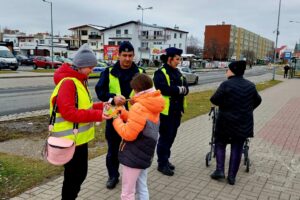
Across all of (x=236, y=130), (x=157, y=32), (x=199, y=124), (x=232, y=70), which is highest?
(x=157, y=32)

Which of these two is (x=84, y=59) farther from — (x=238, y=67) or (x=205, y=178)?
(x=205, y=178)

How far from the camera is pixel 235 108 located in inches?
182

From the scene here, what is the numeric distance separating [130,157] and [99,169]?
2.02 metres

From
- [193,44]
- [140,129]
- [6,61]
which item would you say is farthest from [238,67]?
[193,44]

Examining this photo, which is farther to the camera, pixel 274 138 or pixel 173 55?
pixel 274 138

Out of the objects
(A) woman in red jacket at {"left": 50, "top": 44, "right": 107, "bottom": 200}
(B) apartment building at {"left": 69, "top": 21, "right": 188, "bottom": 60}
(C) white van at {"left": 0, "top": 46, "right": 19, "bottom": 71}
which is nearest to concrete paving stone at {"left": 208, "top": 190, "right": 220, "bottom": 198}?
(A) woman in red jacket at {"left": 50, "top": 44, "right": 107, "bottom": 200}

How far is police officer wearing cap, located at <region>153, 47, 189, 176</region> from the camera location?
15.5 feet

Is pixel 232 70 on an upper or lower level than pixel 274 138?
upper

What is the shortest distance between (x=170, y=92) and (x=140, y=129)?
167cm

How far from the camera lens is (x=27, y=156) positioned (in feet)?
18.6

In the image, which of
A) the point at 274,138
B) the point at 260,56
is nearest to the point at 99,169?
the point at 274,138

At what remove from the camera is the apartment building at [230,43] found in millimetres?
109000

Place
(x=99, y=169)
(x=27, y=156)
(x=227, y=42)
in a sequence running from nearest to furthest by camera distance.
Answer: (x=99, y=169)
(x=27, y=156)
(x=227, y=42)

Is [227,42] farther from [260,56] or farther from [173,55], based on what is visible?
[173,55]
